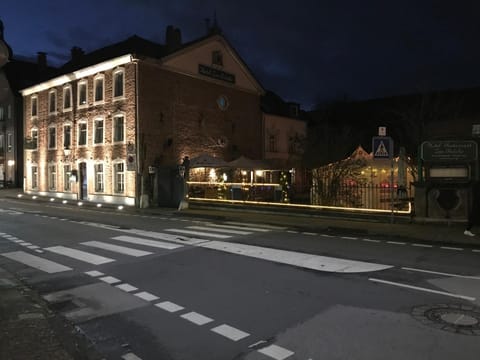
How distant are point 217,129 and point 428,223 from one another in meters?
20.3

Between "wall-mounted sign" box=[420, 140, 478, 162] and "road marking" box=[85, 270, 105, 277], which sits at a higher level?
"wall-mounted sign" box=[420, 140, 478, 162]

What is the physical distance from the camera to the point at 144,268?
363 inches

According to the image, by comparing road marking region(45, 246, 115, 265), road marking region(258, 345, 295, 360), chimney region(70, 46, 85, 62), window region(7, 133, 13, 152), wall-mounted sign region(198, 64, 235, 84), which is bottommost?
road marking region(258, 345, 295, 360)

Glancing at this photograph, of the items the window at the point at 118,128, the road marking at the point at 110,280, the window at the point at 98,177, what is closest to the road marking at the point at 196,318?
the road marking at the point at 110,280

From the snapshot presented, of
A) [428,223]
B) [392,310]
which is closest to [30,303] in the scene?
[392,310]

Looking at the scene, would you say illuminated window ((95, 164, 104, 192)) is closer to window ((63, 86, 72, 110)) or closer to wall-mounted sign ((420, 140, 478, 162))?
window ((63, 86, 72, 110))

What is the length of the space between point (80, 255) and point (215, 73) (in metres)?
23.6

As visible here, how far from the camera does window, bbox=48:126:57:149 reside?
35.5 meters

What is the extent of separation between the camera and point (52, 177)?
36.0 metres

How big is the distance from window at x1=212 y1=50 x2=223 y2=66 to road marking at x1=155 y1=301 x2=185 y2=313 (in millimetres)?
27499

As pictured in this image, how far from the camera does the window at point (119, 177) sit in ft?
93.9

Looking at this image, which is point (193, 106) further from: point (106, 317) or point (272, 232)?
point (106, 317)

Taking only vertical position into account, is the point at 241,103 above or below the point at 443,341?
above

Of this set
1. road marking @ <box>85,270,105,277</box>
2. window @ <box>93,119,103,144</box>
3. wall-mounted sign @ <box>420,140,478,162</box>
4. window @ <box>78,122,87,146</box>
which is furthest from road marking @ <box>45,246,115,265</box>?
window @ <box>78,122,87,146</box>
